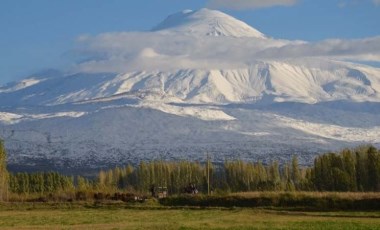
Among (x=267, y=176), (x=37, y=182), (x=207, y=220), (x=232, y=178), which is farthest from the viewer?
(x=232, y=178)

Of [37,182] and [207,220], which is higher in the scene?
[37,182]

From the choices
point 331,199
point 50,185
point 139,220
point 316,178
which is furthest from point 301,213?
point 50,185

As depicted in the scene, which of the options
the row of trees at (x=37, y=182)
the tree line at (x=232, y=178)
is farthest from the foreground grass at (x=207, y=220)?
the row of trees at (x=37, y=182)

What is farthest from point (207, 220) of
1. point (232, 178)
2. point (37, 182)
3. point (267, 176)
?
point (267, 176)

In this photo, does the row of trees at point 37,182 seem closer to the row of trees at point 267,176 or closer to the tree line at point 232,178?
the tree line at point 232,178

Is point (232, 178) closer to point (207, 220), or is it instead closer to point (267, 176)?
point (267, 176)

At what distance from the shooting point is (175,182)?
149000 mm

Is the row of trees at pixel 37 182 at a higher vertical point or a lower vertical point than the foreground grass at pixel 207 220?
higher

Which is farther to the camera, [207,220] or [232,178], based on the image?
[232,178]

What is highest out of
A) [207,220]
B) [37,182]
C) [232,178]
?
[37,182]

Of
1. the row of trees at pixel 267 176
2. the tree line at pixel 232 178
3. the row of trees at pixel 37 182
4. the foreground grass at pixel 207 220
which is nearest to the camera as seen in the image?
the foreground grass at pixel 207 220

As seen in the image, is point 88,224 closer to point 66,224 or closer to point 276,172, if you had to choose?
point 66,224

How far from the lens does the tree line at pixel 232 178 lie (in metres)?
102

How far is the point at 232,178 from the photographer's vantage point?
145250 millimetres
